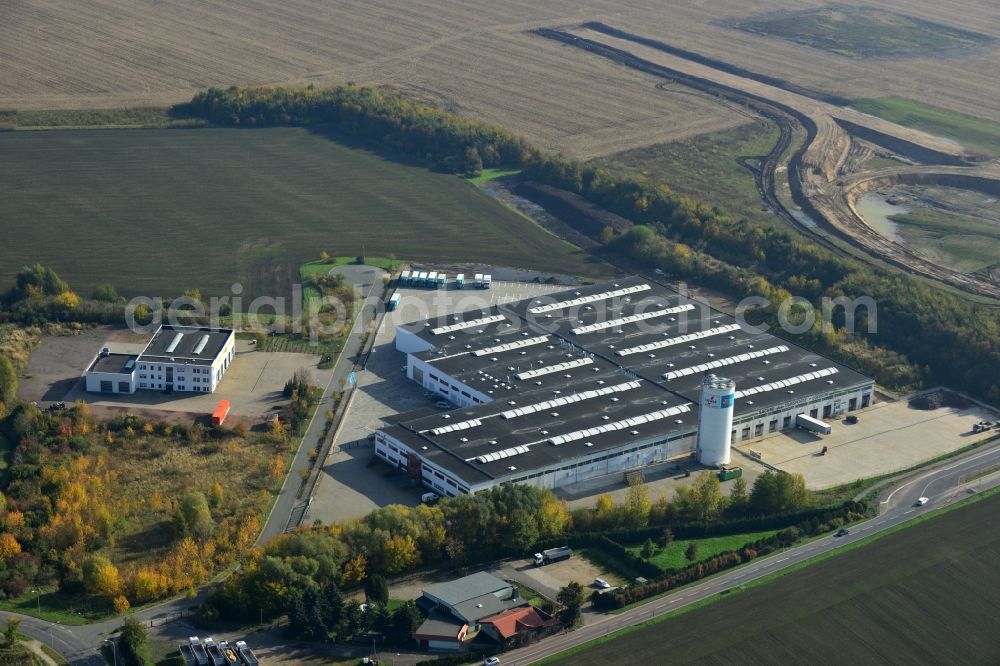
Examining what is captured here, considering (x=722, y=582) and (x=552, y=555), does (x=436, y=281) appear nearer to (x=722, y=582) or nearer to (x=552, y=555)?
(x=552, y=555)

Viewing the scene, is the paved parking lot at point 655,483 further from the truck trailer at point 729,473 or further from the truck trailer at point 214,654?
the truck trailer at point 214,654

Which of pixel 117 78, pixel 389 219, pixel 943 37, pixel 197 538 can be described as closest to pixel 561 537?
pixel 197 538

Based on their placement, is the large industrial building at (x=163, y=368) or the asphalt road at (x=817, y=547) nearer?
the asphalt road at (x=817, y=547)

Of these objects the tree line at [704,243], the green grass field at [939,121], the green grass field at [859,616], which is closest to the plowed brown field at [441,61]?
the green grass field at [939,121]

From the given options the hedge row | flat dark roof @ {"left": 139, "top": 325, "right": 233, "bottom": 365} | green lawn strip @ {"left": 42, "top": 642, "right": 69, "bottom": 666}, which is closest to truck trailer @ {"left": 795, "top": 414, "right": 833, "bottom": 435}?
the hedge row

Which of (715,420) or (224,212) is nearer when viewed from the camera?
(715,420)

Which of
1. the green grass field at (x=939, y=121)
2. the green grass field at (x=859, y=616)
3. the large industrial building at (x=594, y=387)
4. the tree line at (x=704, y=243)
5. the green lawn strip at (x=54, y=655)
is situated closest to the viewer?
the green lawn strip at (x=54, y=655)

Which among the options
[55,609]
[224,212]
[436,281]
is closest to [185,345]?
[436,281]

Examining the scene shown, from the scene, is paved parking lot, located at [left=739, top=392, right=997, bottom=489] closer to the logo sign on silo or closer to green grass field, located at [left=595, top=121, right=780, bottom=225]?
the logo sign on silo
